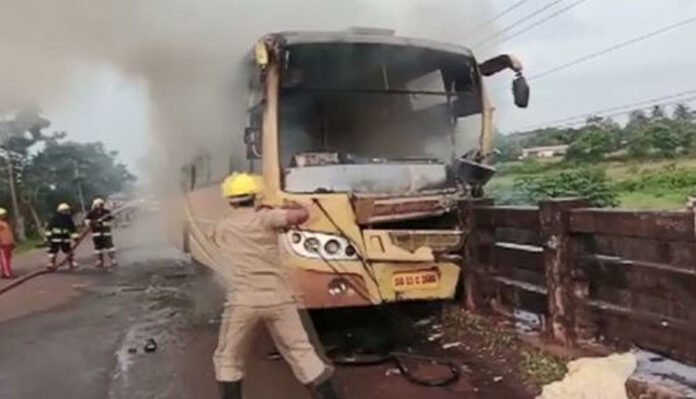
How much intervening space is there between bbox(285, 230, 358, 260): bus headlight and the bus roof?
5.96 ft

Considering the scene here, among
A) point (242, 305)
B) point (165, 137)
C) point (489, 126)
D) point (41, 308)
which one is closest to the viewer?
point (242, 305)

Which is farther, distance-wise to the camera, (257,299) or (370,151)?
(370,151)

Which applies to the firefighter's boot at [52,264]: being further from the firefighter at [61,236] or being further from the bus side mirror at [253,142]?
the bus side mirror at [253,142]

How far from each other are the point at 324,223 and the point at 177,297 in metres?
6.17

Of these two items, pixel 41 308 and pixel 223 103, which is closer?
pixel 223 103

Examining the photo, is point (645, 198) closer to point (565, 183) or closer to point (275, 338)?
point (565, 183)

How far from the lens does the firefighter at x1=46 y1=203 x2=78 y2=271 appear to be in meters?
19.0

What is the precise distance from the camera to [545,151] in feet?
59.5

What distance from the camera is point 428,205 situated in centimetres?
738

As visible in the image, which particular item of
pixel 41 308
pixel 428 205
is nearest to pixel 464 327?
pixel 428 205

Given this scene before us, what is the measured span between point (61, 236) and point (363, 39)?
1358cm

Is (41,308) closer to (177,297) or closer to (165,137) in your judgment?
(177,297)

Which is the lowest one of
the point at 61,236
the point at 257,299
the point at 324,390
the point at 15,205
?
the point at 324,390

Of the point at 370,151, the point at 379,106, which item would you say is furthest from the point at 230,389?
the point at 379,106
